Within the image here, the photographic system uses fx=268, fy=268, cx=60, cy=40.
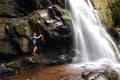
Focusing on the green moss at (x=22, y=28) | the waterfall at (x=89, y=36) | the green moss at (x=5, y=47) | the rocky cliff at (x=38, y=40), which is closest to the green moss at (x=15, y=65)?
the rocky cliff at (x=38, y=40)

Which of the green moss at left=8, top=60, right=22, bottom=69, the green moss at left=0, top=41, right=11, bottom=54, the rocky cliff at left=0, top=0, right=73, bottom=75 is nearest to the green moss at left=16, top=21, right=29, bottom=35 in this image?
the rocky cliff at left=0, top=0, right=73, bottom=75

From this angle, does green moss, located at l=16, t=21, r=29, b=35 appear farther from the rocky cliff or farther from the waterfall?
the waterfall

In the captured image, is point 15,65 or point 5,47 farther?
point 5,47

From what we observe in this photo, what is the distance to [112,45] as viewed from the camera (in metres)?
18.6

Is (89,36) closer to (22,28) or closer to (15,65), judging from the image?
(22,28)

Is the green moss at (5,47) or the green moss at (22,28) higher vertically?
the green moss at (22,28)

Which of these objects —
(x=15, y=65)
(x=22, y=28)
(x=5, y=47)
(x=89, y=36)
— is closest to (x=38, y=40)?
(x=22, y=28)

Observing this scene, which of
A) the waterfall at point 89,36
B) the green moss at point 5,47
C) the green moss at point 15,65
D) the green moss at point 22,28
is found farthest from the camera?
the waterfall at point 89,36

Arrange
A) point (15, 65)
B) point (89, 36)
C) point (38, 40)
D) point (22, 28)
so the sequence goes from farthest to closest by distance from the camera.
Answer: point (89, 36), point (38, 40), point (22, 28), point (15, 65)

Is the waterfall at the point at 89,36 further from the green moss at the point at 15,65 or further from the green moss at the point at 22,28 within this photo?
the green moss at the point at 15,65

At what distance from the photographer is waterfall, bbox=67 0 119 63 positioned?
17.5m

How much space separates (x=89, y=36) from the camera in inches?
715

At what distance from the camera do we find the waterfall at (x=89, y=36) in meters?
17.5

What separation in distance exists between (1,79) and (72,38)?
5463mm
